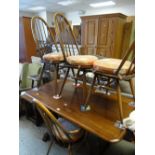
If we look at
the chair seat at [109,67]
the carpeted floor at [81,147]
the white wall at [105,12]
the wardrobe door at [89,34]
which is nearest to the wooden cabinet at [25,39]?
the wardrobe door at [89,34]

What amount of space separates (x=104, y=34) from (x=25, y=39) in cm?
260

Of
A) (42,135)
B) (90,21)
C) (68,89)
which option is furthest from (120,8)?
(42,135)

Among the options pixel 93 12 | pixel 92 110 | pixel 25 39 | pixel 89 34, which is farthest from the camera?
pixel 93 12

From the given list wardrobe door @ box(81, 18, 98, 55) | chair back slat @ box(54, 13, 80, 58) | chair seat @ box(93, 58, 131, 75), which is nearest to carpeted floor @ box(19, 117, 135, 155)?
chair seat @ box(93, 58, 131, 75)

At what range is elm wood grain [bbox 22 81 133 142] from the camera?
3.91ft

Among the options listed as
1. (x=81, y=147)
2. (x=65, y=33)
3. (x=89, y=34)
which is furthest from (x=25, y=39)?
(x=81, y=147)

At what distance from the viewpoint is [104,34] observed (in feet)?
17.2

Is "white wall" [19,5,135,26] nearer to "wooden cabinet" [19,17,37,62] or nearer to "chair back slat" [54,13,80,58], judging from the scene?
"wooden cabinet" [19,17,37,62]

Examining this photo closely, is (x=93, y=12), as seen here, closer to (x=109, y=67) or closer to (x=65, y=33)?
(x=65, y=33)

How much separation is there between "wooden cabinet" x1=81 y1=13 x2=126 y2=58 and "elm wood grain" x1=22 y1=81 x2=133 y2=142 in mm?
3576
